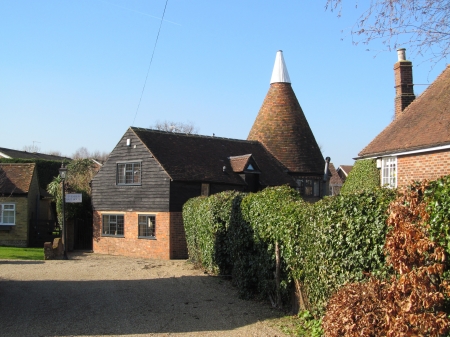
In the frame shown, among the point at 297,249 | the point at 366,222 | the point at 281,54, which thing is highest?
the point at 281,54

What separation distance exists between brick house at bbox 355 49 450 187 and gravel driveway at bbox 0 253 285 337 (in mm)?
7024

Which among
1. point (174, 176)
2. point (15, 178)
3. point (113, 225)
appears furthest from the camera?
point (15, 178)

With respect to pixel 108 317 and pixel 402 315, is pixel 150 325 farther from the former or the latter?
pixel 402 315

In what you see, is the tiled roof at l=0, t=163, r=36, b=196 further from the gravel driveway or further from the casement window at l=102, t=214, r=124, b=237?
the gravel driveway

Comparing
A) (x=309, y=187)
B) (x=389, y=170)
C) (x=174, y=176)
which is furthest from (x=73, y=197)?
(x=389, y=170)

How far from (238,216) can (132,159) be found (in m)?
14.7

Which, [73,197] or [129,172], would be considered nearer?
[73,197]

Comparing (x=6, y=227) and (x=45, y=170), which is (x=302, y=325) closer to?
(x=6, y=227)

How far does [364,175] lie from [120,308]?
40.7 ft

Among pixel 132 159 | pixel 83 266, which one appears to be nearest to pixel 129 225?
pixel 132 159

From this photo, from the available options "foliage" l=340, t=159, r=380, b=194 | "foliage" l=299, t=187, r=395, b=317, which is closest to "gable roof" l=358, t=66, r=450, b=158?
"foliage" l=340, t=159, r=380, b=194

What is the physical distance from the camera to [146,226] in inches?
1037

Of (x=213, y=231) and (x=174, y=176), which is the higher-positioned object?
(x=174, y=176)

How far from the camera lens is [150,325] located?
31.3 feet
